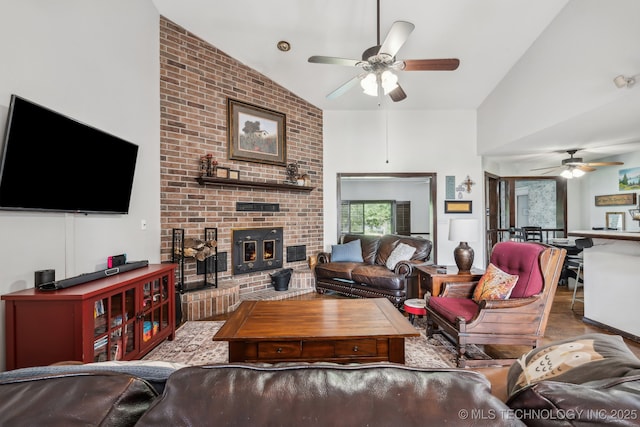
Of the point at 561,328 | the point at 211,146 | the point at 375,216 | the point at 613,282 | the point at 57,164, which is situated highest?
the point at 211,146

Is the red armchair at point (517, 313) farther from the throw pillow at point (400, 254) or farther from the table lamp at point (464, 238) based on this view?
the throw pillow at point (400, 254)

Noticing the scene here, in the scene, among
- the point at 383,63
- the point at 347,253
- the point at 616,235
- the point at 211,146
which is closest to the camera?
the point at 383,63

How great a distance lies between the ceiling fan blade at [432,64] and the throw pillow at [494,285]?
6.12ft

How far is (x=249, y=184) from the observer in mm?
4160

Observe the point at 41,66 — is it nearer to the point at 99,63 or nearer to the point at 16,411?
the point at 99,63

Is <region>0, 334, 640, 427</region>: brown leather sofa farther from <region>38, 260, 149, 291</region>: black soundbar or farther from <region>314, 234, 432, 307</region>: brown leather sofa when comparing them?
<region>314, 234, 432, 307</region>: brown leather sofa

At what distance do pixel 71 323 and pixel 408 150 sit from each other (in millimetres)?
4976

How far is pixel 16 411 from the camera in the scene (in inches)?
20.6

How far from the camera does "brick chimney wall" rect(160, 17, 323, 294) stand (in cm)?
360

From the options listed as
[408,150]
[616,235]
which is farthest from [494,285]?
[408,150]

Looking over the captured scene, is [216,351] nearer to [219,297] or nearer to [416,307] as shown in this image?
[219,297]

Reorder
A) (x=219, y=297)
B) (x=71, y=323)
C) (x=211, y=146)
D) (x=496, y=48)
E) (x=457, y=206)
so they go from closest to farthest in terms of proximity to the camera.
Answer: (x=71, y=323) < (x=219, y=297) < (x=496, y=48) < (x=211, y=146) < (x=457, y=206)

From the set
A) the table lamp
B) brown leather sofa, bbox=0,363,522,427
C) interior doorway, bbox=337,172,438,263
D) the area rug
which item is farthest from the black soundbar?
interior doorway, bbox=337,172,438,263

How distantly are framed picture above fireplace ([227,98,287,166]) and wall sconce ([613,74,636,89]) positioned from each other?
3848 mm
